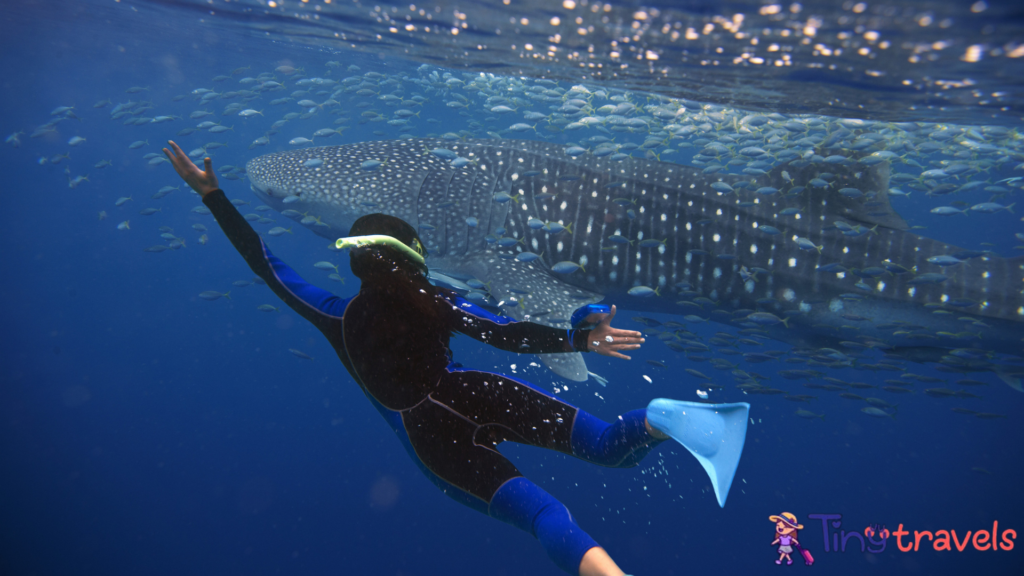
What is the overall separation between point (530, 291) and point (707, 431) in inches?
122

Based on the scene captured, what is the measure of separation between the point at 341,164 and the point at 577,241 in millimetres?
3589

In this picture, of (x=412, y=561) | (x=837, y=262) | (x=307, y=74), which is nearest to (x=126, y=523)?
(x=412, y=561)

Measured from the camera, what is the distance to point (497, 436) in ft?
8.94

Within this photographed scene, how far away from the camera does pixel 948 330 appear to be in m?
5.08

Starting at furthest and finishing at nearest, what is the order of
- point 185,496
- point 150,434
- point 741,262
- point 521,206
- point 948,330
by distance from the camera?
point 150,434 → point 185,496 → point 521,206 → point 741,262 → point 948,330

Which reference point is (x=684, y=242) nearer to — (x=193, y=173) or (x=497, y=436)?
(x=497, y=436)

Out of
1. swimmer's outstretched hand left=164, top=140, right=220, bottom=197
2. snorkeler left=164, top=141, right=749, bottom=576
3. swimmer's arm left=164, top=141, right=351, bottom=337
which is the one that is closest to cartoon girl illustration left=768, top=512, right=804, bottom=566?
snorkeler left=164, top=141, right=749, bottom=576

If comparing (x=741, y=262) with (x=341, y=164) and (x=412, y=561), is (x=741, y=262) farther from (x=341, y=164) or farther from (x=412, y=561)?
(x=412, y=561)

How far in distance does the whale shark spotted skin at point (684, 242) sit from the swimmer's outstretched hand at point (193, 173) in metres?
3.02

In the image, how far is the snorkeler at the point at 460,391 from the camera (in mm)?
2258

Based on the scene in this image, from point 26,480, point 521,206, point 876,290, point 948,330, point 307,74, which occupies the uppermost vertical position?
point 307,74

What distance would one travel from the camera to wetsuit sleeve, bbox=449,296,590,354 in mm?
2580

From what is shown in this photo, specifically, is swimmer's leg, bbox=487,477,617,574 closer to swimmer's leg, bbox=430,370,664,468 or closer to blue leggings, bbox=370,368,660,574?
blue leggings, bbox=370,368,660,574

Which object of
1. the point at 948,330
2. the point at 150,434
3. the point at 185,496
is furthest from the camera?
the point at 150,434
